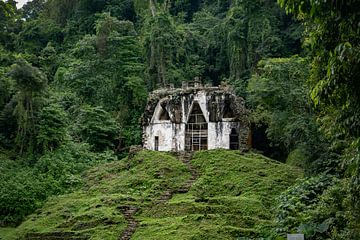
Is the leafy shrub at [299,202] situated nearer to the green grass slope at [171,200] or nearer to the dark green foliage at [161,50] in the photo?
the green grass slope at [171,200]

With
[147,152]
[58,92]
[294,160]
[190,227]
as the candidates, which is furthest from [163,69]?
[190,227]

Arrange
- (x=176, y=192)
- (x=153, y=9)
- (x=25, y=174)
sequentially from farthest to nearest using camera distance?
1. (x=153, y=9)
2. (x=25, y=174)
3. (x=176, y=192)

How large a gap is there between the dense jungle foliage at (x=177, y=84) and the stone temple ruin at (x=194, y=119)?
1.39 meters

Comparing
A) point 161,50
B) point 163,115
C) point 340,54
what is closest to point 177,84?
point 161,50

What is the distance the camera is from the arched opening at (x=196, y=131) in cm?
3195

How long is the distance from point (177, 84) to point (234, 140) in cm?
1160

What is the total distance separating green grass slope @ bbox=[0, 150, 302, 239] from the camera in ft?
58.5

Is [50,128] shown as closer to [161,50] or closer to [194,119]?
[194,119]

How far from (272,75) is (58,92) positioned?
20.3 m

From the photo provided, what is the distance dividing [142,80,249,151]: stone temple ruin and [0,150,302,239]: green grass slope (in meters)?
3.19

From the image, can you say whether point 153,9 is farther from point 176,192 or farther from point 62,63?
point 176,192

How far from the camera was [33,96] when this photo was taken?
29109 millimetres

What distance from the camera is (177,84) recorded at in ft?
136

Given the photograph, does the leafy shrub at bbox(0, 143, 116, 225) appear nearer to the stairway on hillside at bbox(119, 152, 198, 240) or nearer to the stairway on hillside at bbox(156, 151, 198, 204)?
the stairway on hillside at bbox(119, 152, 198, 240)
